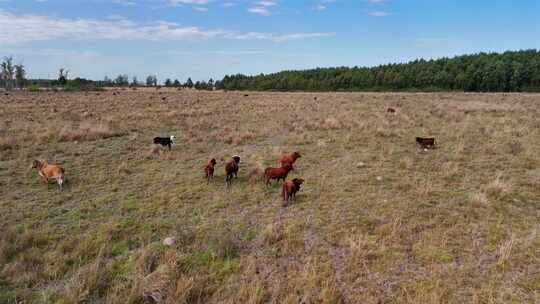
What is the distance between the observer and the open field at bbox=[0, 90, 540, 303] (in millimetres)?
4371

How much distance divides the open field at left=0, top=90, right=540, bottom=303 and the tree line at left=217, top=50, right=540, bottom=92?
80.9 meters

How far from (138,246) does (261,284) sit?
2390mm

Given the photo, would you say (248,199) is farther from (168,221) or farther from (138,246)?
(138,246)

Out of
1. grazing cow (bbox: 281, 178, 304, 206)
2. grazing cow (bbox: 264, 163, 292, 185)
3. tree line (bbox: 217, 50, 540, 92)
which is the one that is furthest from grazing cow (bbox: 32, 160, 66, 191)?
tree line (bbox: 217, 50, 540, 92)

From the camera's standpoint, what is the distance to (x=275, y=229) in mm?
5906

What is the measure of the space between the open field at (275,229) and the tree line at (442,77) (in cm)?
8085

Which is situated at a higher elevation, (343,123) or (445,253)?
(343,123)

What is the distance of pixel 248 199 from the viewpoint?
7824mm

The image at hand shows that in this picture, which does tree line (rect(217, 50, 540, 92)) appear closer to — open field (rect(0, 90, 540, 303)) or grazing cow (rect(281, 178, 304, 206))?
open field (rect(0, 90, 540, 303))

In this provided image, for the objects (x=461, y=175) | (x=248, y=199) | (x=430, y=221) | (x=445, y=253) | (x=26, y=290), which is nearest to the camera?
(x=26, y=290)

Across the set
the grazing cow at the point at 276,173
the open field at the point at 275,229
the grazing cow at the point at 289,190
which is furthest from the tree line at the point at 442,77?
the grazing cow at the point at 289,190

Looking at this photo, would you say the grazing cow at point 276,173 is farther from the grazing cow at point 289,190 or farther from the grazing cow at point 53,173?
the grazing cow at point 53,173

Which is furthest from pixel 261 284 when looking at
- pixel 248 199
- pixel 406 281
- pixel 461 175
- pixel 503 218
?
pixel 461 175

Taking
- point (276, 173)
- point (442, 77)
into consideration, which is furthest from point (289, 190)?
point (442, 77)
